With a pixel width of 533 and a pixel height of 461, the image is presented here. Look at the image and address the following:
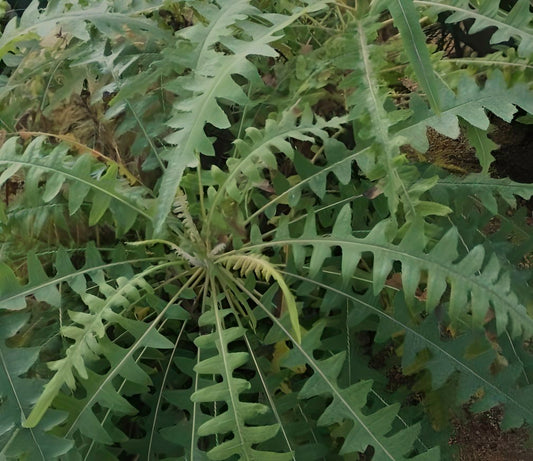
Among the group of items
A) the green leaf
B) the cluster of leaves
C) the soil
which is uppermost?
the green leaf

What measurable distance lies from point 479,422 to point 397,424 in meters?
0.27

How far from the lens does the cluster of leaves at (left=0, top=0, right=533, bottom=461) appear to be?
59 centimetres

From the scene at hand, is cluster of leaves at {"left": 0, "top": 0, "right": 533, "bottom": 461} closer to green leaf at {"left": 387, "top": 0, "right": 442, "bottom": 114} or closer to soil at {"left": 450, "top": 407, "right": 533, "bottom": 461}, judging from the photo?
green leaf at {"left": 387, "top": 0, "right": 442, "bottom": 114}

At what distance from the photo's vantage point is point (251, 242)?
70 centimetres

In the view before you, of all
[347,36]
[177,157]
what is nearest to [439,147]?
[347,36]

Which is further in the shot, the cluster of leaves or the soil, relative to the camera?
the soil

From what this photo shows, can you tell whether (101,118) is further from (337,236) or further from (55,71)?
(337,236)

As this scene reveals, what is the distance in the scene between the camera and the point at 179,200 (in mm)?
713

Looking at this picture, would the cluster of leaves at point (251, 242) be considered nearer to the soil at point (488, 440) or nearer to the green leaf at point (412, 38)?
the green leaf at point (412, 38)

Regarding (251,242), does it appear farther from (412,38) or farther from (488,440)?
(488,440)

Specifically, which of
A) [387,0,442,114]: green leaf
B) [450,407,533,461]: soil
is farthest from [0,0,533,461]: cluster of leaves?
[450,407,533,461]: soil

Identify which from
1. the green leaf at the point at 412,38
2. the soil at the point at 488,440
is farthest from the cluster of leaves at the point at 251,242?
the soil at the point at 488,440

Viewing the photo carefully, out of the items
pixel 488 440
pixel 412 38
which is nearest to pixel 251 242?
pixel 412 38

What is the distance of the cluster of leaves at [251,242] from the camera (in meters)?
0.59
